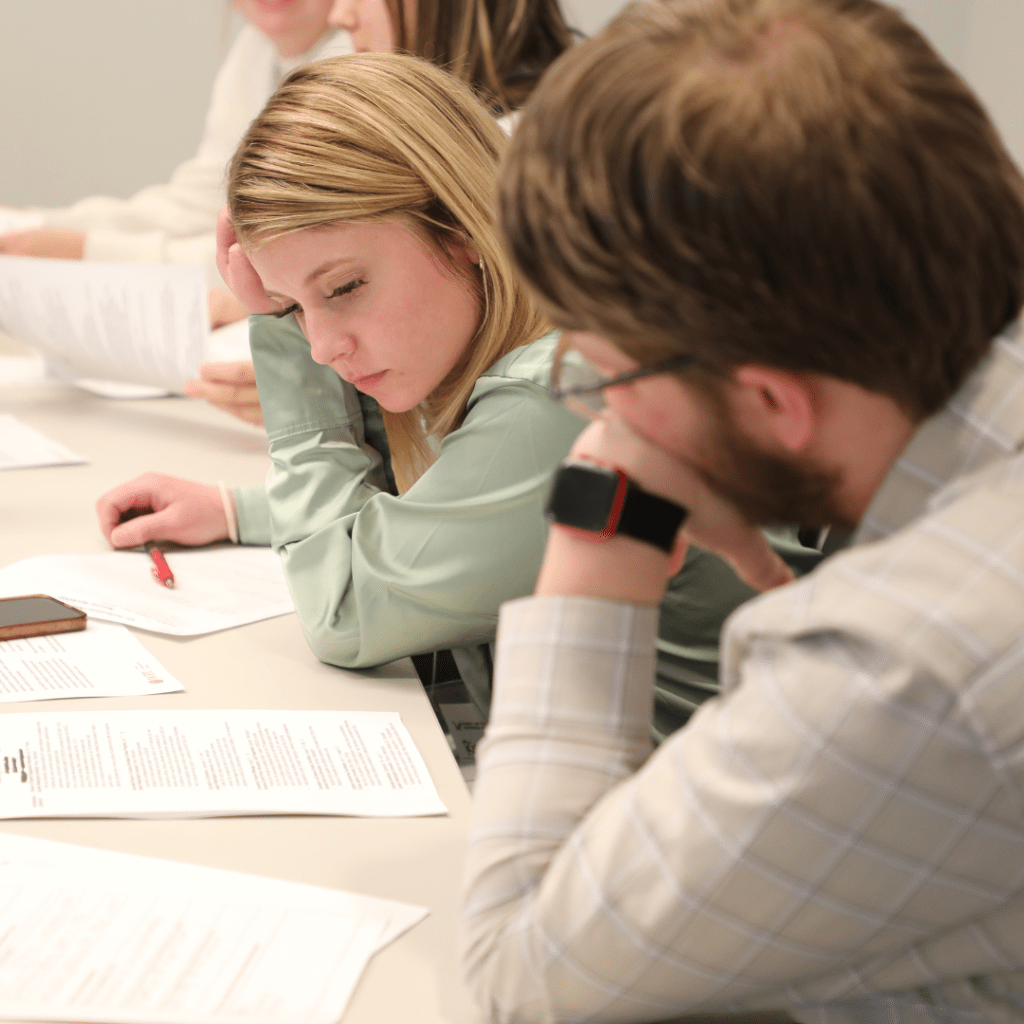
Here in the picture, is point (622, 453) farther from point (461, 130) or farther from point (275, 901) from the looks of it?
point (461, 130)

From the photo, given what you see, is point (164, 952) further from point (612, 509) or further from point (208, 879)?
point (612, 509)

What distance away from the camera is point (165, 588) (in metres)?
1.17

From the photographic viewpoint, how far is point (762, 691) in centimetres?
47

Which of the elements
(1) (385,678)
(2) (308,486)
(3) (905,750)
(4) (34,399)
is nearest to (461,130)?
(2) (308,486)

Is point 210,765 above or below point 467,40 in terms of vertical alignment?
below

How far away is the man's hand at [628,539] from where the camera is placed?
579mm

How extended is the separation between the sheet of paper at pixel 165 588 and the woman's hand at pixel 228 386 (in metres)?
0.51

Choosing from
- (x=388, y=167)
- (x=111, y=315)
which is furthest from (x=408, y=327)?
(x=111, y=315)

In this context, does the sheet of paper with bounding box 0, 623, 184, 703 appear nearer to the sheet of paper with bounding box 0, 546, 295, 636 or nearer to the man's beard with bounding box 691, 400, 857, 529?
the sheet of paper with bounding box 0, 546, 295, 636

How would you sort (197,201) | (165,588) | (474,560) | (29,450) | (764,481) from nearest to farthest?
1. (764,481)
2. (474,560)
3. (165,588)
4. (29,450)
5. (197,201)

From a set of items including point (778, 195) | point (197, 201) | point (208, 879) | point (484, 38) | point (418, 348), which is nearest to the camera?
point (778, 195)

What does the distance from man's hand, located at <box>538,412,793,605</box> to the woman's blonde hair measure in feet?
1.31

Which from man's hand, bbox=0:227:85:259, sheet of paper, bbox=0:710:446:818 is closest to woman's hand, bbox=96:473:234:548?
sheet of paper, bbox=0:710:446:818

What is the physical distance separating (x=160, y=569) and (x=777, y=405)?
2.76ft
